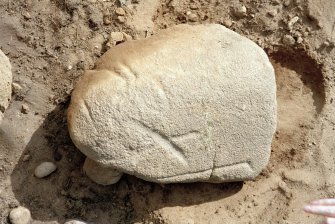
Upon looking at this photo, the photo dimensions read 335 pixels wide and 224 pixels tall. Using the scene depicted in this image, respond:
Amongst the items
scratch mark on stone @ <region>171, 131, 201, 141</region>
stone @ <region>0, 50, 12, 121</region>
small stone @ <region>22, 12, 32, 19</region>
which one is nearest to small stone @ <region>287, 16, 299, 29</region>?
scratch mark on stone @ <region>171, 131, 201, 141</region>

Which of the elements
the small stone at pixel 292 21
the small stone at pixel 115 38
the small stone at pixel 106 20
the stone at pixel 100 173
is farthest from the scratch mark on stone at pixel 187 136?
the small stone at pixel 292 21

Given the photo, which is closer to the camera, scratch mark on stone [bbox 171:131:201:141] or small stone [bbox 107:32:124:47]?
scratch mark on stone [bbox 171:131:201:141]

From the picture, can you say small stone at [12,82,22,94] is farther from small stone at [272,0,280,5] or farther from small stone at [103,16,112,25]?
small stone at [272,0,280,5]

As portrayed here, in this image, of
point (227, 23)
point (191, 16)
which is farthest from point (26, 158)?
point (227, 23)

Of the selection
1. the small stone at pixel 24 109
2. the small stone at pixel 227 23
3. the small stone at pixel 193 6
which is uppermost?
the small stone at pixel 193 6

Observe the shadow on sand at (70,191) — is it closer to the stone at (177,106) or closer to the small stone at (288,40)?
the stone at (177,106)

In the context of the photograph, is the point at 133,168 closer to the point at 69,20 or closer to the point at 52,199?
the point at 52,199

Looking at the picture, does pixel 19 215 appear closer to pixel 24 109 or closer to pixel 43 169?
pixel 43 169
